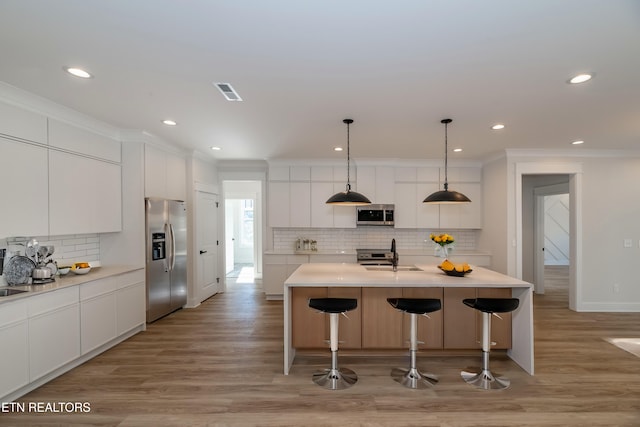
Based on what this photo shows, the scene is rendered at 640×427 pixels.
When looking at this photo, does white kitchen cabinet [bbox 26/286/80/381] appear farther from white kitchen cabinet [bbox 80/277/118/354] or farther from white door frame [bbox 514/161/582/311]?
white door frame [bbox 514/161/582/311]

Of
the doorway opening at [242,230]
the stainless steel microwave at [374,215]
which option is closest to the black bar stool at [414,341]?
the stainless steel microwave at [374,215]

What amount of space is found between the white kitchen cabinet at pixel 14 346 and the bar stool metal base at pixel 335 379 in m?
2.42

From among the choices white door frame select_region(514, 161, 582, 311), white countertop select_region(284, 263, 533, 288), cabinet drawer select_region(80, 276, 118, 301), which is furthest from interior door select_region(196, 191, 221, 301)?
white door frame select_region(514, 161, 582, 311)

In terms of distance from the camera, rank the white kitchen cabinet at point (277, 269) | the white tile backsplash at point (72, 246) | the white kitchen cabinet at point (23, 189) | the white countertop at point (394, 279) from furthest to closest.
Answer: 1. the white kitchen cabinet at point (277, 269)
2. the white tile backsplash at point (72, 246)
3. the white countertop at point (394, 279)
4. the white kitchen cabinet at point (23, 189)

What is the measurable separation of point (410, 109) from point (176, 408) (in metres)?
3.41

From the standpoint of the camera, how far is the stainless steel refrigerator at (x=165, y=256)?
4.25 m

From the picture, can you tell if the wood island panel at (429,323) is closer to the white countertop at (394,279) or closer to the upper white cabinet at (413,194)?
the white countertop at (394,279)

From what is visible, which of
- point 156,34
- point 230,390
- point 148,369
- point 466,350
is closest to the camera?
point 156,34

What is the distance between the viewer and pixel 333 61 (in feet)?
7.14

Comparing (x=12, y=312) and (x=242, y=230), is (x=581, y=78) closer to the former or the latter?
(x=12, y=312)

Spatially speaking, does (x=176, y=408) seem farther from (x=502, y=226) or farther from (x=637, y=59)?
(x=502, y=226)

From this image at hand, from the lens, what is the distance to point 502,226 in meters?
5.11

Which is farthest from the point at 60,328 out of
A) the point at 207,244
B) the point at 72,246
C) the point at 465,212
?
the point at 465,212

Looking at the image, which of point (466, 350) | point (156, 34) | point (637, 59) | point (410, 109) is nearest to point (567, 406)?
point (466, 350)
